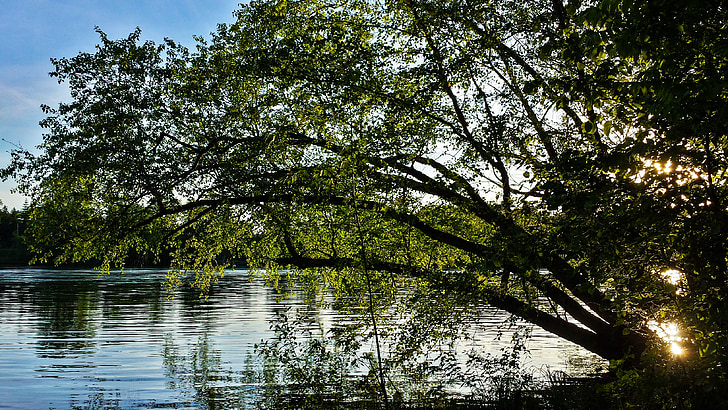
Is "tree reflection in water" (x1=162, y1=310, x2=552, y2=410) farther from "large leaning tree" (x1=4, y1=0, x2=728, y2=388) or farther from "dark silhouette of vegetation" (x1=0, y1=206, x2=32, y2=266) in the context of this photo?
"dark silhouette of vegetation" (x1=0, y1=206, x2=32, y2=266)

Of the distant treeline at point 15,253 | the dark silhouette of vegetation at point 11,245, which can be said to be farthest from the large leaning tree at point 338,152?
the dark silhouette of vegetation at point 11,245

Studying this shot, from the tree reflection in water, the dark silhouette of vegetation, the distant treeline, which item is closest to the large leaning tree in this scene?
the tree reflection in water

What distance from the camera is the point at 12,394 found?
1638 centimetres

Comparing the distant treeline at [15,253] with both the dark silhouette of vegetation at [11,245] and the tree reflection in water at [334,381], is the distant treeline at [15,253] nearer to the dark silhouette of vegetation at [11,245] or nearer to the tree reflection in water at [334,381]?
the dark silhouette of vegetation at [11,245]

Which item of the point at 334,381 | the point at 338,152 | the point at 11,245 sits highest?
the point at 11,245

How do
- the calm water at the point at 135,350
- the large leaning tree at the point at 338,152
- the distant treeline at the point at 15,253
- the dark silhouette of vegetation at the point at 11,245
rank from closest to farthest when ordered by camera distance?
the large leaning tree at the point at 338,152
the calm water at the point at 135,350
the distant treeline at the point at 15,253
the dark silhouette of vegetation at the point at 11,245

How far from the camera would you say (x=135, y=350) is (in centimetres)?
2403

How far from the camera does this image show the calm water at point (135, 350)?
16.4 m

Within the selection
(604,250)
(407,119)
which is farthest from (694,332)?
(407,119)

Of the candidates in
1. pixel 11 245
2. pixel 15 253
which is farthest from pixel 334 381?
pixel 11 245

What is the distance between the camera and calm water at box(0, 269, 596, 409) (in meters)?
16.4

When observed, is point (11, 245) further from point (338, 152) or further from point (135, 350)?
point (338, 152)

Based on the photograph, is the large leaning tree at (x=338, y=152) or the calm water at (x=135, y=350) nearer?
the large leaning tree at (x=338, y=152)

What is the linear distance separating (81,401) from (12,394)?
2.30 meters
